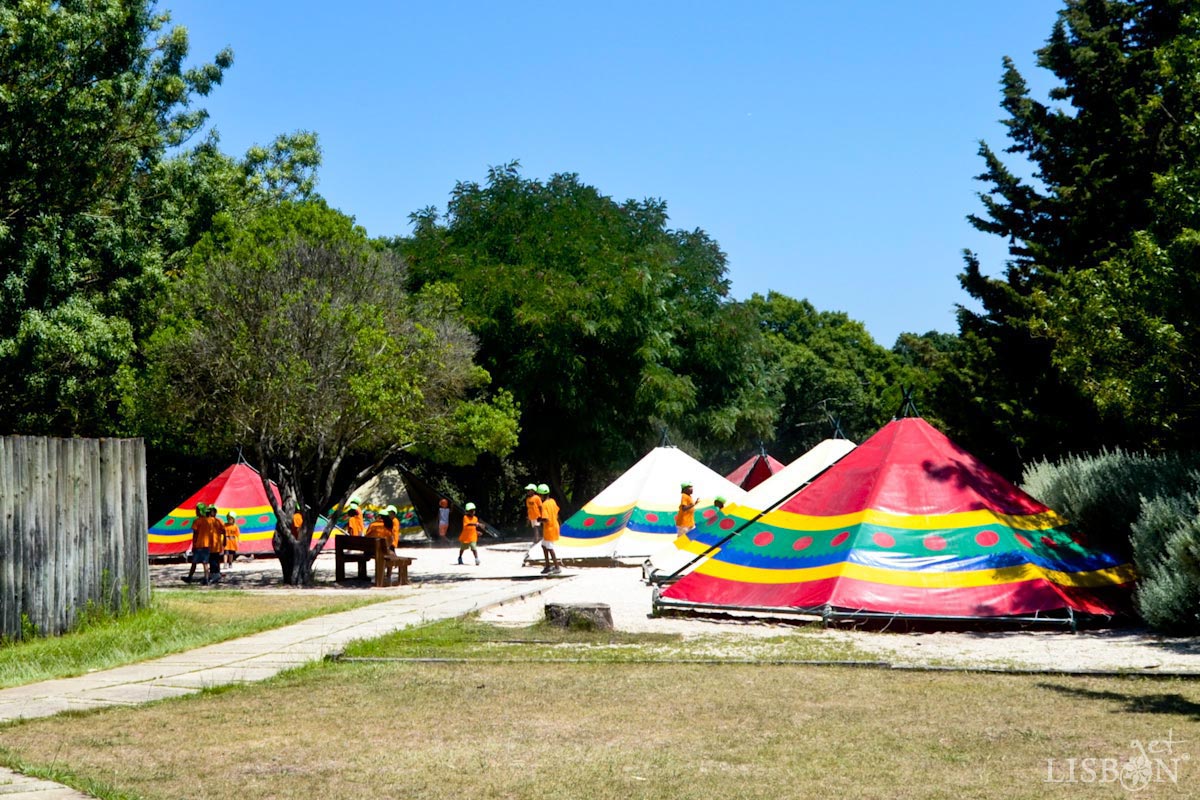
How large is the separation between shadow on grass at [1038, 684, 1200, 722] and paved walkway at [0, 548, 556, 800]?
6956 millimetres

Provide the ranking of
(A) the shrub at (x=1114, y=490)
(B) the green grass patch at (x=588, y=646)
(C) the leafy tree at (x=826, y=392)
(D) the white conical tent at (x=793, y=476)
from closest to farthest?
(B) the green grass patch at (x=588, y=646) < (A) the shrub at (x=1114, y=490) < (D) the white conical tent at (x=793, y=476) < (C) the leafy tree at (x=826, y=392)

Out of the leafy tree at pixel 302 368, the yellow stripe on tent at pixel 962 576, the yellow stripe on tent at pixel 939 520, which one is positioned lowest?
the yellow stripe on tent at pixel 962 576

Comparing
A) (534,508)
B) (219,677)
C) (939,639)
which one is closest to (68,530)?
(219,677)

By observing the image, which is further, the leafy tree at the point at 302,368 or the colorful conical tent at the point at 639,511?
the colorful conical tent at the point at 639,511

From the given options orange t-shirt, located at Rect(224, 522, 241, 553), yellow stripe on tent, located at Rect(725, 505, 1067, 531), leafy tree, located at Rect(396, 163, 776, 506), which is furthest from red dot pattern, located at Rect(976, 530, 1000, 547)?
leafy tree, located at Rect(396, 163, 776, 506)

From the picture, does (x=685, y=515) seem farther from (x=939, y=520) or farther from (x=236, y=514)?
(x=236, y=514)

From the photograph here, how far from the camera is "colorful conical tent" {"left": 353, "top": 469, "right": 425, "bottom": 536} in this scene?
42034 millimetres

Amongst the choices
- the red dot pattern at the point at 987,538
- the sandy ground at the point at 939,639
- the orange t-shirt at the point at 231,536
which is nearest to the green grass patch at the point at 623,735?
the sandy ground at the point at 939,639

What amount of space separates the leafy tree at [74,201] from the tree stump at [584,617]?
14.9 m

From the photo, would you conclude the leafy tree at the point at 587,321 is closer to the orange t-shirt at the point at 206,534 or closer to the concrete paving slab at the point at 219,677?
the orange t-shirt at the point at 206,534

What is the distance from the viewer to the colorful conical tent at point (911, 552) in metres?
15.1

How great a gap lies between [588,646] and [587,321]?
26847mm

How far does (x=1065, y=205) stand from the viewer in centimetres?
2914

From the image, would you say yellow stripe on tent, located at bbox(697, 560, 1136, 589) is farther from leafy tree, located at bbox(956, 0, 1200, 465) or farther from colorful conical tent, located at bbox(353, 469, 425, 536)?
colorful conical tent, located at bbox(353, 469, 425, 536)
